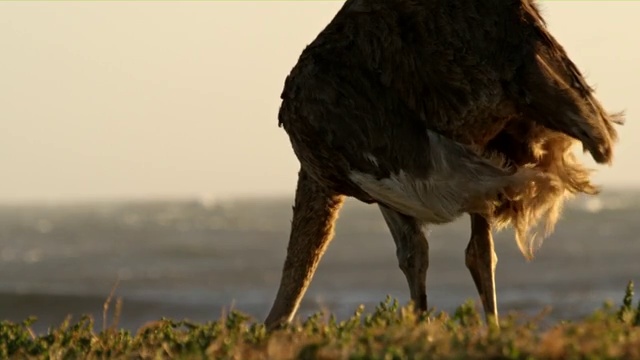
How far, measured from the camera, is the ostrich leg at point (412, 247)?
7.83 metres

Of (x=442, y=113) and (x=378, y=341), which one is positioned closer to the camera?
(x=378, y=341)

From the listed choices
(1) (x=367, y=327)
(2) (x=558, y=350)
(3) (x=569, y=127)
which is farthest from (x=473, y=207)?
(2) (x=558, y=350)

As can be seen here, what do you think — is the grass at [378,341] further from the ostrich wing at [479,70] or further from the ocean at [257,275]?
the ocean at [257,275]

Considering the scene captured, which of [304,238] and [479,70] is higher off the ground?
[479,70]

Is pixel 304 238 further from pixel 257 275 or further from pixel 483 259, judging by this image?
pixel 257 275

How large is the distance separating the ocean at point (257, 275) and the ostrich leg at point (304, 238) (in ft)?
12.9

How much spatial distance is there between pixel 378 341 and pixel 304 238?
113 inches

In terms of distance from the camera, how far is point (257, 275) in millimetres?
28266

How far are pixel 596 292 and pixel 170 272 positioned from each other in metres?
10.3

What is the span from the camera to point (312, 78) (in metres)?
7.59

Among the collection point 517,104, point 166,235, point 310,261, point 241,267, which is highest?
point 166,235

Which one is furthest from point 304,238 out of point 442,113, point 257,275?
point 257,275

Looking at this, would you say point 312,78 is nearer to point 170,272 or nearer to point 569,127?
point 569,127

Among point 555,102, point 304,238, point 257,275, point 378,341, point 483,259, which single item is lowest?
point 378,341
